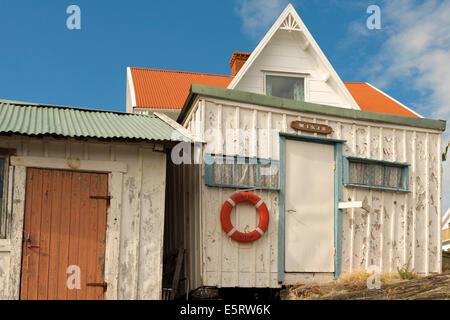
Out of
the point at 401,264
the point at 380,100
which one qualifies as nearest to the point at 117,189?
the point at 401,264

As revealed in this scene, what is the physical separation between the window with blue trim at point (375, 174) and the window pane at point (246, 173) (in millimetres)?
2186

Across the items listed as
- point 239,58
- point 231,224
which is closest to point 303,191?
point 231,224

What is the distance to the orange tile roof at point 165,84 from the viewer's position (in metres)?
18.6

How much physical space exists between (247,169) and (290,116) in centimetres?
155

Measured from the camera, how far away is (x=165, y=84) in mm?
20375

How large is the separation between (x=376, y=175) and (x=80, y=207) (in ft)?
21.6

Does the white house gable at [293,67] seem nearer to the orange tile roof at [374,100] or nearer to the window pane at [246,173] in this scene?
the orange tile roof at [374,100]

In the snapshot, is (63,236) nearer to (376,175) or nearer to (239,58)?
(376,175)

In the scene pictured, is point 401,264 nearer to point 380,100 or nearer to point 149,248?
point 149,248

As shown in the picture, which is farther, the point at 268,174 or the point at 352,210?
the point at 352,210

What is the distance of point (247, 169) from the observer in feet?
38.3

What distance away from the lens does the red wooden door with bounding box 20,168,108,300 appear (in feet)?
31.7

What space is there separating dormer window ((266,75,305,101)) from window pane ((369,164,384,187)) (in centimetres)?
426
